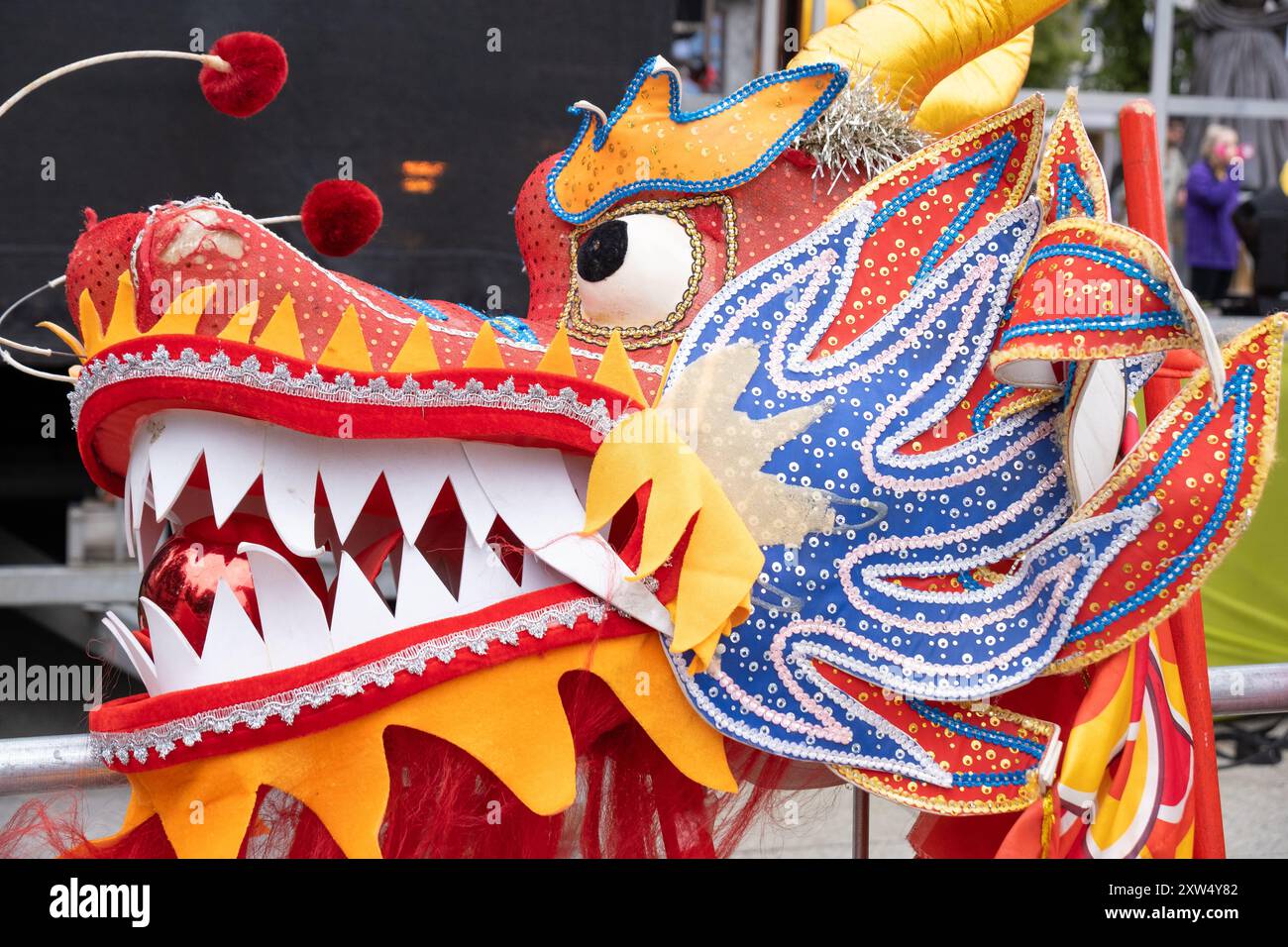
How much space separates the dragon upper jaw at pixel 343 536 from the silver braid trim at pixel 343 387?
0.18 feet

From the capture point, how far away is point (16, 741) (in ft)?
4.77

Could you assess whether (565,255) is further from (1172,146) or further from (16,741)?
(1172,146)

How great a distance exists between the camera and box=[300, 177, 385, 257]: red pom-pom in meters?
1.53

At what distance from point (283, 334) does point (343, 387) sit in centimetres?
7

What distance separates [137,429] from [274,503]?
0.54ft

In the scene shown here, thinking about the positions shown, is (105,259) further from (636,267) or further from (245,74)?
(636,267)

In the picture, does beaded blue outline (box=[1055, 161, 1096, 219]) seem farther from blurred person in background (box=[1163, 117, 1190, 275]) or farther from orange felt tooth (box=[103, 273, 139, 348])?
blurred person in background (box=[1163, 117, 1190, 275])

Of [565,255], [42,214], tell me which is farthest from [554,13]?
[565,255]

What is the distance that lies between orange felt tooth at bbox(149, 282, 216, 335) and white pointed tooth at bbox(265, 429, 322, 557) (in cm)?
12

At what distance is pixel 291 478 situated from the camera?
4.40 feet

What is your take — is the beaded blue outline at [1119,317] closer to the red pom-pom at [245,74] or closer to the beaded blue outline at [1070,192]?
the beaded blue outline at [1070,192]

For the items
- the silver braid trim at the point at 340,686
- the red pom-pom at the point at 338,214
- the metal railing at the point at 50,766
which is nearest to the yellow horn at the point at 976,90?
the red pom-pom at the point at 338,214

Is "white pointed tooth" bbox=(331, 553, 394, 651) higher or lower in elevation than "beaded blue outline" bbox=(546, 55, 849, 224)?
lower

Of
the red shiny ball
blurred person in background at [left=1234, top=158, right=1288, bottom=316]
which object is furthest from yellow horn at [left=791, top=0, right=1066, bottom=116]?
blurred person in background at [left=1234, top=158, right=1288, bottom=316]
